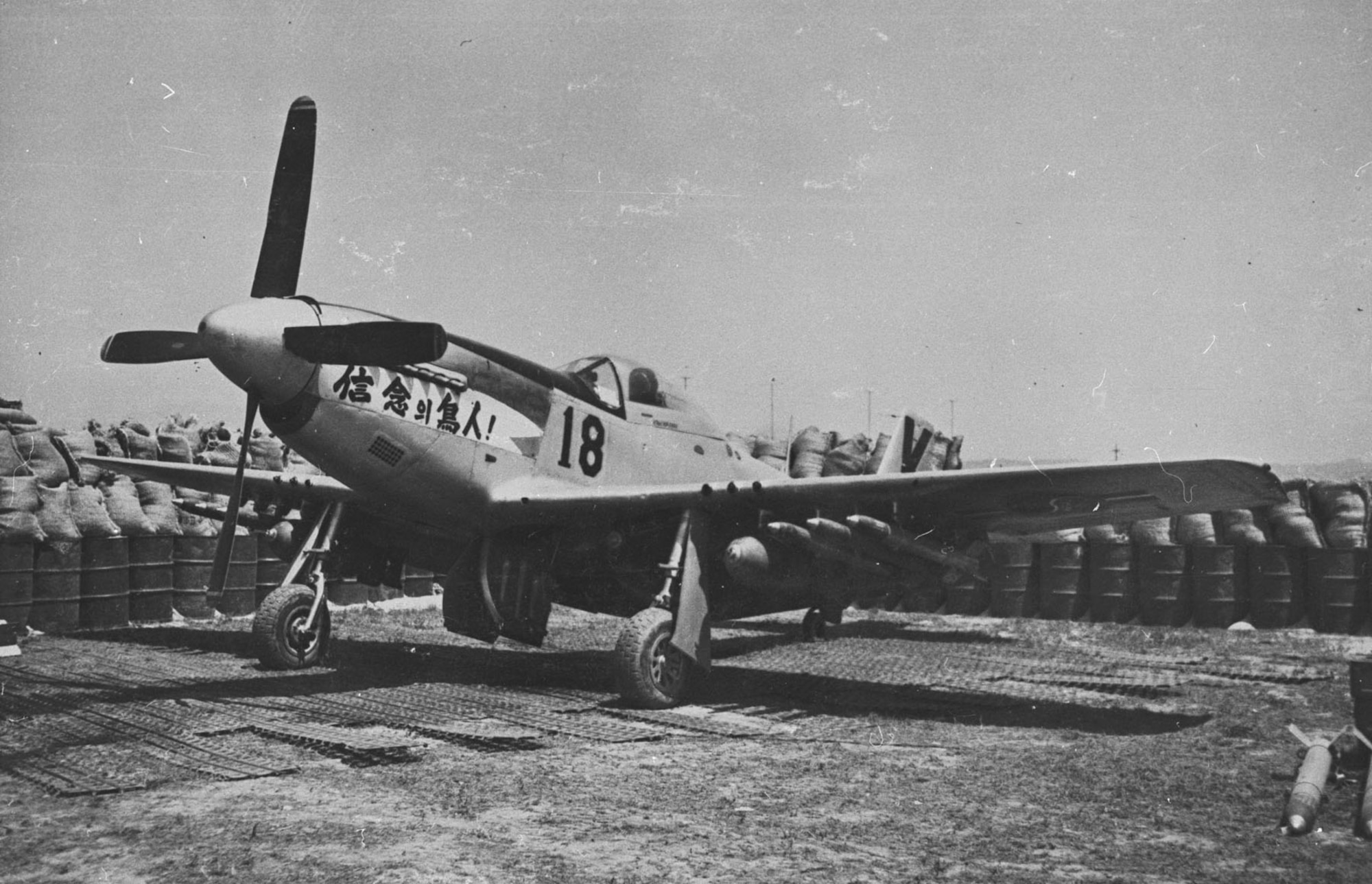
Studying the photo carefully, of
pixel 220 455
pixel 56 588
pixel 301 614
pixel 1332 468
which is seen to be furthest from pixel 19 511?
pixel 1332 468

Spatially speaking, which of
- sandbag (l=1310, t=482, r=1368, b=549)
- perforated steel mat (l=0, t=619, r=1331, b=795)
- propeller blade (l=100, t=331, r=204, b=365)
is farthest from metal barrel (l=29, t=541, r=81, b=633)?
sandbag (l=1310, t=482, r=1368, b=549)

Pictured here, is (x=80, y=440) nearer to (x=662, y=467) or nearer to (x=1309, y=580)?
(x=662, y=467)

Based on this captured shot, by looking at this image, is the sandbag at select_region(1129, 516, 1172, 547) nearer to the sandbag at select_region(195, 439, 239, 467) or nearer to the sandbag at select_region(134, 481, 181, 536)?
the sandbag at select_region(195, 439, 239, 467)

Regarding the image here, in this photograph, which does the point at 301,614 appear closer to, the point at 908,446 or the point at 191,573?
the point at 191,573

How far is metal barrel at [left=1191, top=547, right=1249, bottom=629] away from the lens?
14805 millimetres

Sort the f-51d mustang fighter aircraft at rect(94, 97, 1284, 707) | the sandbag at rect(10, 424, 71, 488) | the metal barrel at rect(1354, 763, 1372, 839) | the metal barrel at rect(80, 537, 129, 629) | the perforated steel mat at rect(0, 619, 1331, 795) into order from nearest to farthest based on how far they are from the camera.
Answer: the metal barrel at rect(1354, 763, 1372, 839), the perforated steel mat at rect(0, 619, 1331, 795), the f-51d mustang fighter aircraft at rect(94, 97, 1284, 707), the metal barrel at rect(80, 537, 129, 629), the sandbag at rect(10, 424, 71, 488)

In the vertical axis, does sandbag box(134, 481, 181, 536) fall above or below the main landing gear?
above

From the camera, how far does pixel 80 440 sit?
13.8 metres

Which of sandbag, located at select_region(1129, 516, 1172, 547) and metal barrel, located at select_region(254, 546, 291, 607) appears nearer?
metal barrel, located at select_region(254, 546, 291, 607)

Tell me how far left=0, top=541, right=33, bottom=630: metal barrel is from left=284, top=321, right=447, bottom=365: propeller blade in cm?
594

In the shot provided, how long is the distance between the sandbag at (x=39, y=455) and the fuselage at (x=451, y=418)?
5774 millimetres

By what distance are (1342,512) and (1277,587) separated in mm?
1727

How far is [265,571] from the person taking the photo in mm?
14148

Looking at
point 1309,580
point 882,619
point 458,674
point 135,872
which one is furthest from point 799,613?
point 135,872
